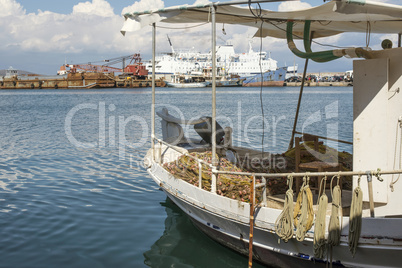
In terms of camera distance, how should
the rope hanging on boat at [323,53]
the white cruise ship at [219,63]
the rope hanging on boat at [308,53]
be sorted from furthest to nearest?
the white cruise ship at [219,63]
the rope hanging on boat at [308,53]
the rope hanging on boat at [323,53]

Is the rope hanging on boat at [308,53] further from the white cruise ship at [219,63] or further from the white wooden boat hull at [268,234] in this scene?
the white cruise ship at [219,63]

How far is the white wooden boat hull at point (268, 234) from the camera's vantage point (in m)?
5.43

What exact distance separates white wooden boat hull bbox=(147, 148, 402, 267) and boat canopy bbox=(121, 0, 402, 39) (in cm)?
256

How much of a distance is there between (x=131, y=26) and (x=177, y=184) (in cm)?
291

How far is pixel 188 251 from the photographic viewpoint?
8.40 m

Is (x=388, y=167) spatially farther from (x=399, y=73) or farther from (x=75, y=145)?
(x=75, y=145)

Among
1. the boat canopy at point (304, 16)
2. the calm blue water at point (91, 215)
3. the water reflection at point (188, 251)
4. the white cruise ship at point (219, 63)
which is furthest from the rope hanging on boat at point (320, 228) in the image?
the white cruise ship at point (219, 63)

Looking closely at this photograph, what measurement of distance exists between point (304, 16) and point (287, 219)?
10.7 ft

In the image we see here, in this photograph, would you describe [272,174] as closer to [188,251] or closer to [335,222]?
[335,222]

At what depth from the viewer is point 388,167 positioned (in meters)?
5.82

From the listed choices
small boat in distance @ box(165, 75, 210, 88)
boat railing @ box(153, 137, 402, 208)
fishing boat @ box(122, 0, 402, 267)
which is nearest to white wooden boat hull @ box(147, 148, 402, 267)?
fishing boat @ box(122, 0, 402, 267)

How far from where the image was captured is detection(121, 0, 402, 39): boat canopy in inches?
211

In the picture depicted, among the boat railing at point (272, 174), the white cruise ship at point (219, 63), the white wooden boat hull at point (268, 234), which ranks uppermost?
the white cruise ship at point (219, 63)

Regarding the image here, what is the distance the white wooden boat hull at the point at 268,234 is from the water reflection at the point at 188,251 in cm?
26
